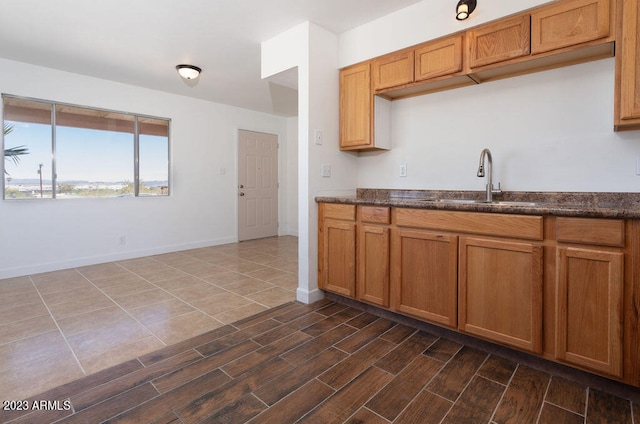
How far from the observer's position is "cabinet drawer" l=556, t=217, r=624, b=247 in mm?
1505

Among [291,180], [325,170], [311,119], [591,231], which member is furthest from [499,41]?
[291,180]

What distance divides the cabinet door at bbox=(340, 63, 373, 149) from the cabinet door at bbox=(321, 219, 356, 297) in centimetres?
79

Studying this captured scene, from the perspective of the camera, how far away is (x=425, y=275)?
217 cm

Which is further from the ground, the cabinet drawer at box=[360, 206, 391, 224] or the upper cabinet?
the upper cabinet

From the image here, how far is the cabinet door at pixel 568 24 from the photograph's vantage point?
1.81m

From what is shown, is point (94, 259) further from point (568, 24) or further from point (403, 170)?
point (568, 24)

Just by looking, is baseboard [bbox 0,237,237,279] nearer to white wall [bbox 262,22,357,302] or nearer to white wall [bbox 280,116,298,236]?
white wall [bbox 280,116,298,236]

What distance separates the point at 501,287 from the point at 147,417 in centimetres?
192

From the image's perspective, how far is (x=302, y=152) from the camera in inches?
112

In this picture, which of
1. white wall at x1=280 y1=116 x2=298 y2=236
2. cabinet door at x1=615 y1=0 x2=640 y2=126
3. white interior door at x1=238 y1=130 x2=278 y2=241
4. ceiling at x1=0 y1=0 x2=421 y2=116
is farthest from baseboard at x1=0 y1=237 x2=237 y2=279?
cabinet door at x1=615 y1=0 x2=640 y2=126

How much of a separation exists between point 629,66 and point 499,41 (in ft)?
2.36

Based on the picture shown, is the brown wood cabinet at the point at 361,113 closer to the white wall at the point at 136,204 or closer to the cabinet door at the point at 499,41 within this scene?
the cabinet door at the point at 499,41

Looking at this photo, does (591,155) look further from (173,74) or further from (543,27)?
(173,74)

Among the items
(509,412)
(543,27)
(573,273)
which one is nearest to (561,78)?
(543,27)
